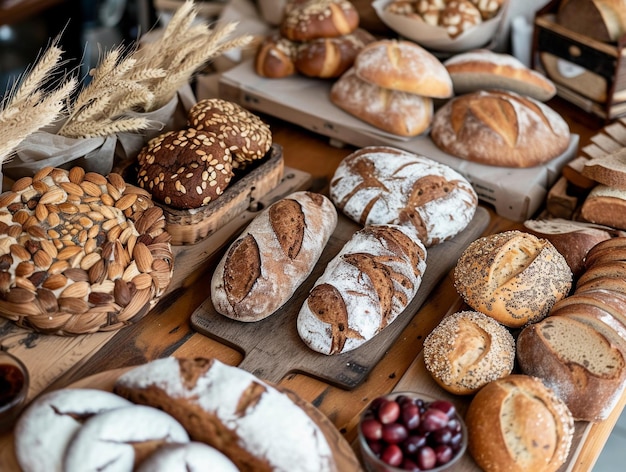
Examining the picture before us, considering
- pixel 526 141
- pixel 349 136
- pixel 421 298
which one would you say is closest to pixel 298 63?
pixel 349 136

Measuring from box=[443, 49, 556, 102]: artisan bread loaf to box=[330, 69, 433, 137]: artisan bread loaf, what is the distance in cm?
16

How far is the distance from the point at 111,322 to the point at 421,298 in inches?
33.3

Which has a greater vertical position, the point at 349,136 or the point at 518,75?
the point at 518,75

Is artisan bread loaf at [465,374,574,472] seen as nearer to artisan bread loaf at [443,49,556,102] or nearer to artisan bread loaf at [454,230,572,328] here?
artisan bread loaf at [454,230,572,328]

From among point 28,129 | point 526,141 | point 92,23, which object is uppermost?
point 28,129

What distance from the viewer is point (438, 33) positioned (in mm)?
2590

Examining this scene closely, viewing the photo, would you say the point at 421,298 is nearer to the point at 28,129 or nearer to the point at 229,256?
the point at 229,256

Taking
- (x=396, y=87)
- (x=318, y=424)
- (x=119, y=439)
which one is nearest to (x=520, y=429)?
(x=318, y=424)

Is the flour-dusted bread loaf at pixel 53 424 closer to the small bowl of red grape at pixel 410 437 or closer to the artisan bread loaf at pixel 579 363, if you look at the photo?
the small bowl of red grape at pixel 410 437

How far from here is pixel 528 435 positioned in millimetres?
1417

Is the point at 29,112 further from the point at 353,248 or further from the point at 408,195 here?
the point at 408,195

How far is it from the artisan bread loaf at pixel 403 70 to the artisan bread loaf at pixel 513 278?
0.73 meters

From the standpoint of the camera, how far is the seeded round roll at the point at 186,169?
1900 mm

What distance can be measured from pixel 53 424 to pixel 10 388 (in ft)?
0.74
